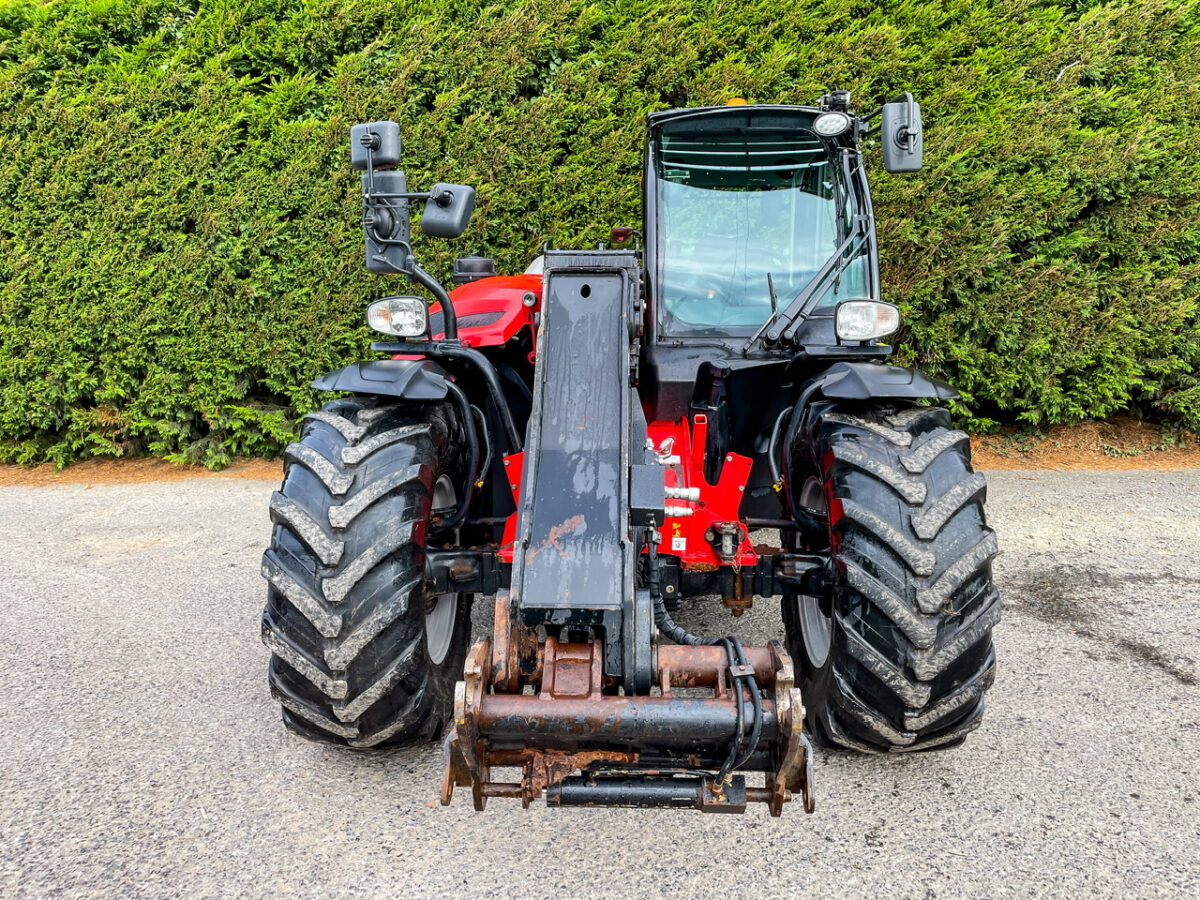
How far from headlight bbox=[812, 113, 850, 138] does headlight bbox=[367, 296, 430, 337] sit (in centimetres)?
175

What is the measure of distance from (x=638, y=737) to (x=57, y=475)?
751cm

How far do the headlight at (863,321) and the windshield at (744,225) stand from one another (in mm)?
575

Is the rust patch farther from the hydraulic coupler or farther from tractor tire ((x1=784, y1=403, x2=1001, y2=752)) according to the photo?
tractor tire ((x1=784, y1=403, x2=1001, y2=752))

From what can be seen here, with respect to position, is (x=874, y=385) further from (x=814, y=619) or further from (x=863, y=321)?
(x=814, y=619)

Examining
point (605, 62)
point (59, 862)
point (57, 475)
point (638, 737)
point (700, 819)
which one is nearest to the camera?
point (638, 737)

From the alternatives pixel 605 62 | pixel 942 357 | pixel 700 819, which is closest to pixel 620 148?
pixel 605 62

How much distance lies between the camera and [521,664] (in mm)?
2096

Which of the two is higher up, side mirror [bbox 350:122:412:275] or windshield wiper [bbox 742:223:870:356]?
side mirror [bbox 350:122:412:275]

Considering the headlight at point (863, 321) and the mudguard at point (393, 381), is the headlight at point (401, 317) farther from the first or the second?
the headlight at point (863, 321)

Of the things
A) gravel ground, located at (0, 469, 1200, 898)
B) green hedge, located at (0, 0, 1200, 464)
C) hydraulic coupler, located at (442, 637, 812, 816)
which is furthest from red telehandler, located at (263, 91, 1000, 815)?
green hedge, located at (0, 0, 1200, 464)

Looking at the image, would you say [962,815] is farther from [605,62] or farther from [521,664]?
[605,62]

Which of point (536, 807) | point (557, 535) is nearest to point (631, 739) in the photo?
point (557, 535)

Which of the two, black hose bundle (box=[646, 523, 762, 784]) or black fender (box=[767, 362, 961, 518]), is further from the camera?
black fender (box=[767, 362, 961, 518])

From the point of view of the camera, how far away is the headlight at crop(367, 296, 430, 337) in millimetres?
2984
